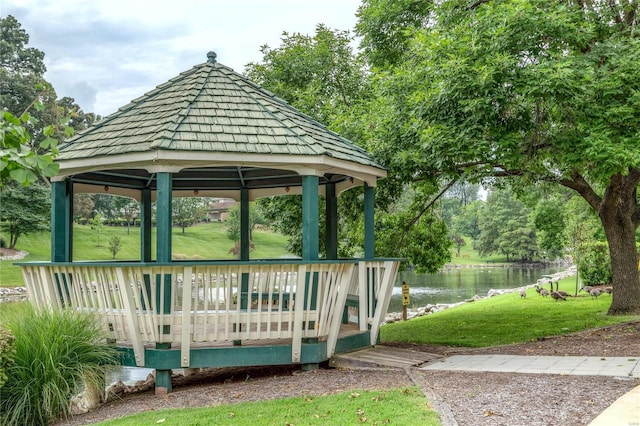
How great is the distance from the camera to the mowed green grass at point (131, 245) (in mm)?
36844

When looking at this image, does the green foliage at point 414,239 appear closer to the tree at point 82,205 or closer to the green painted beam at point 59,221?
the green painted beam at point 59,221

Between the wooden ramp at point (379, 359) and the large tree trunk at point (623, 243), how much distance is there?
583 centimetres

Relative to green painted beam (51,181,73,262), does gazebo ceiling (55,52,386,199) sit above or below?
above

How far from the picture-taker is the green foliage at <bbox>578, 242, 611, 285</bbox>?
18.4 meters

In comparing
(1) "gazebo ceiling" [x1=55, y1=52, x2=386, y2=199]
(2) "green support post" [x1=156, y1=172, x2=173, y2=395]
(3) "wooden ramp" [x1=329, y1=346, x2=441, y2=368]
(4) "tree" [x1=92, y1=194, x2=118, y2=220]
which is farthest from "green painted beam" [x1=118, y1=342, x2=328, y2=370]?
(4) "tree" [x1=92, y1=194, x2=118, y2=220]

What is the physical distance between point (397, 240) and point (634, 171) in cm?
498

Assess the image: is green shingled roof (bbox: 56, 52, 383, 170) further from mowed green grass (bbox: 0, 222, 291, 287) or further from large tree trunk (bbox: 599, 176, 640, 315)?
mowed green grass (bbox: 0, 222, 291, 287)

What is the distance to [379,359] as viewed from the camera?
24.2ft

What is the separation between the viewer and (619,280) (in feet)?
37.9

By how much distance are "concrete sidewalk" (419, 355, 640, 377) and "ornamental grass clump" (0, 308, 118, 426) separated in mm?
4065

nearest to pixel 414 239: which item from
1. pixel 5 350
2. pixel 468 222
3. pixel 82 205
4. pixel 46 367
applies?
pixel 46 367

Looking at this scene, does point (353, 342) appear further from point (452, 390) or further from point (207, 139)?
point (207, 139)

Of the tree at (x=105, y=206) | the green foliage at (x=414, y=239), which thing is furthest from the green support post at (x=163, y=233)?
the tree at (x=105, y=206)

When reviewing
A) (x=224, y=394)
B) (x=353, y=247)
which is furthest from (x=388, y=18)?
(x=224, y=394)
